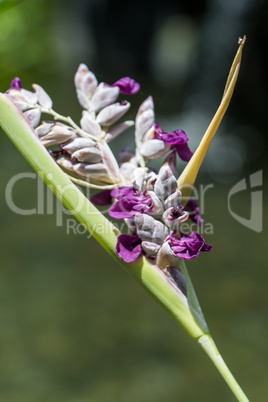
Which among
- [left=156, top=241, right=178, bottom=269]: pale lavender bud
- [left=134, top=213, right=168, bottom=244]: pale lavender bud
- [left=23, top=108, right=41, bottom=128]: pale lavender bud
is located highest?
[left=23, top=108, right=41, bottom=128]: pale lavender bud

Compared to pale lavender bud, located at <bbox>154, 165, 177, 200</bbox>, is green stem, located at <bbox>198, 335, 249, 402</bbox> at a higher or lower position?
lower

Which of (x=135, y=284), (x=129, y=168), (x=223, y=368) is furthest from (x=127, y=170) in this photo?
(x=135, y=284)

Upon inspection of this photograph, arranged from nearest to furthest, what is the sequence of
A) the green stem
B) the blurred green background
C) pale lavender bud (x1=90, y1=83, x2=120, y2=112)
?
the green stem, pale lavender bud (x1=90, y1=83, x2=120, y2=112), the blurred green background

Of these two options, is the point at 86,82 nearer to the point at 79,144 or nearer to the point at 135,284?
the point at 79,144

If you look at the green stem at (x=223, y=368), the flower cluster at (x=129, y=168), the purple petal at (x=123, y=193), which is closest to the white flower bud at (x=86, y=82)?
the flower cluster at (x=129, y=168)

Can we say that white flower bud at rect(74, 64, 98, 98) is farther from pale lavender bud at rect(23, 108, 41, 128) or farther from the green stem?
the green stem

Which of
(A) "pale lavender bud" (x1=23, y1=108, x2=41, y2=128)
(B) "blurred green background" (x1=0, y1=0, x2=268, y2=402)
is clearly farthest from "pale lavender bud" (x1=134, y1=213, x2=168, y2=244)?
(B) "blurred green background" (x1=0, y1=0, x2=268, y2=402)
